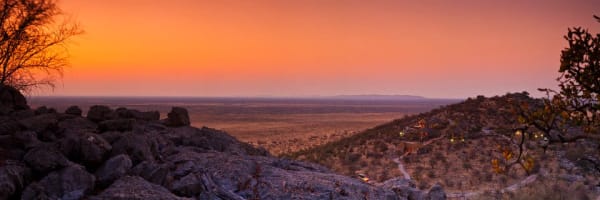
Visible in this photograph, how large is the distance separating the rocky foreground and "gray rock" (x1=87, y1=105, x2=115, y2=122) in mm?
31

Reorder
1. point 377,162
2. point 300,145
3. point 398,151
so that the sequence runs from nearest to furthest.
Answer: point 377,162 < point 398,151 < point 300,145

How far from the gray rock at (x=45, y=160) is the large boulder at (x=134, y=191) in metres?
1.12

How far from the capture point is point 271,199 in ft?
33.3

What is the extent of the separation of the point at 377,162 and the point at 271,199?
20.3 metres

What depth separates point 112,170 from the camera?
9.30 meters

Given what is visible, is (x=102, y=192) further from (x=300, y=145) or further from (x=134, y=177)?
(x=300, y=145)

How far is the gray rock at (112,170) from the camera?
360 inches

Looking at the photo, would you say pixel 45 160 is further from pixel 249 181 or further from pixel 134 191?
pixel 249 181

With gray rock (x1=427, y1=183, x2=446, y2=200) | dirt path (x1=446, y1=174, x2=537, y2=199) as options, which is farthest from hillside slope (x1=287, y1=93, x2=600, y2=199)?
gray rock (x1=427, y1=183, x2=446, y2=200)

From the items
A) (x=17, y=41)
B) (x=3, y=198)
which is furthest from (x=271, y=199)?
(x=17, y=41)

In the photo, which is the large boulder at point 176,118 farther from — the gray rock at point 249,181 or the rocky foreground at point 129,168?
the gray rock at point 249,181

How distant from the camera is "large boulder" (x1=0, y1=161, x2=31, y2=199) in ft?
26.0

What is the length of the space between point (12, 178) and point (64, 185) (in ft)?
2.79

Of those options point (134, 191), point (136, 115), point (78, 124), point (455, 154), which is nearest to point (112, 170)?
point (134, 191)
